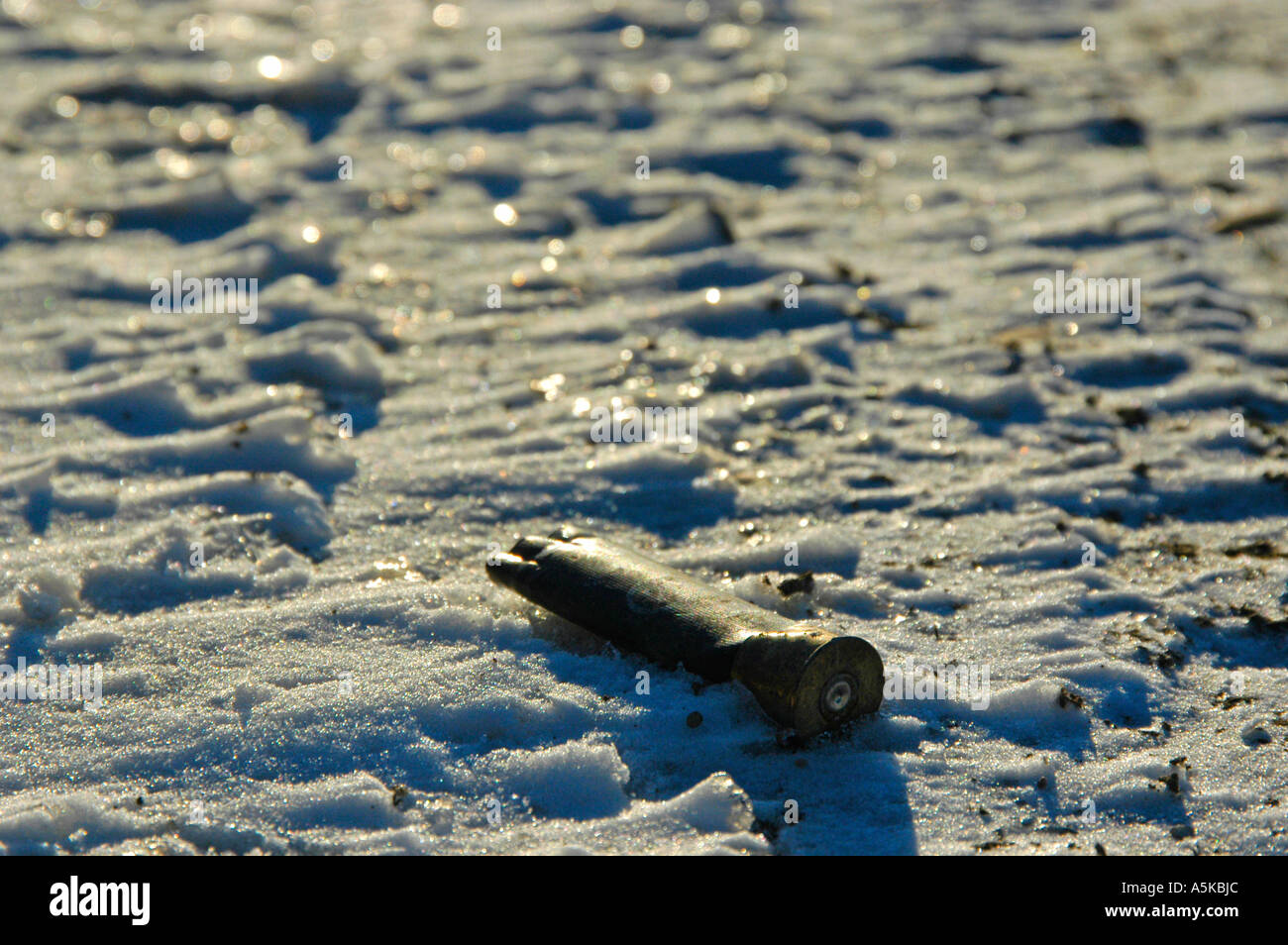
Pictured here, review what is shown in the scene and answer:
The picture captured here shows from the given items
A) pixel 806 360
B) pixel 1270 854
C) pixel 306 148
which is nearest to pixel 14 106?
pixel 306 148

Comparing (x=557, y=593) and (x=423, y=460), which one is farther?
(x=423, y=460)

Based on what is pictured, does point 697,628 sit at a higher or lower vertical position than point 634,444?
lower

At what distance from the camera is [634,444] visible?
3.93m

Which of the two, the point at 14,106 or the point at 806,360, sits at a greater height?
the point at 14,106

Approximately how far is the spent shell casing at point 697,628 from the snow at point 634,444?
84mm

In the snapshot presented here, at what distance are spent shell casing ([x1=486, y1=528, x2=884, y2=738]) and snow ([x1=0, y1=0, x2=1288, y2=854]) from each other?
0.08 m

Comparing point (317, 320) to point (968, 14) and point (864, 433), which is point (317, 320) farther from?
point (968, 14)

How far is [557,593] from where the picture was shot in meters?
2.87

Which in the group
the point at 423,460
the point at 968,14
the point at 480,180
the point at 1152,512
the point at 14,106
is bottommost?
the point at 1152,512

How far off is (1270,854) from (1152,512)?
58.1 inches

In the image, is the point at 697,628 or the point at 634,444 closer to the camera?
the point at 697,628

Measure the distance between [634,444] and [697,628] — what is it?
1330 millimetres

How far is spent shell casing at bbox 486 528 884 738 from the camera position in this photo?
249 cm

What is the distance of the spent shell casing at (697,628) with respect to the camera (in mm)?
2488
